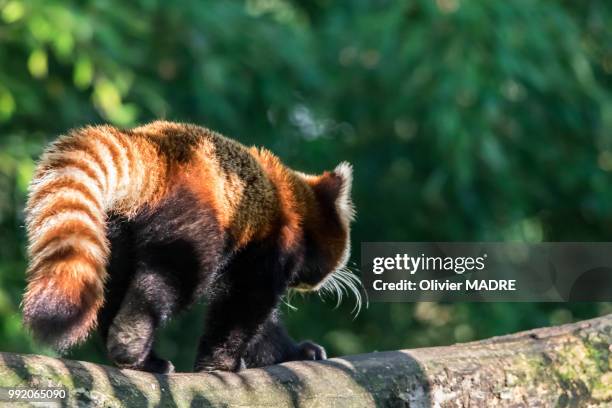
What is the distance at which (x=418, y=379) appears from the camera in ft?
12.8

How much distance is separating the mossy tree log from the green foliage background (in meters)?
3.75

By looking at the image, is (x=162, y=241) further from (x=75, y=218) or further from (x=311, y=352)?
(x=311, y=352)

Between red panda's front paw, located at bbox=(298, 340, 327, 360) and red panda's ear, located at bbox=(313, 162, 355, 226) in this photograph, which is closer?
red panda's front paw, located at bbox=(298, 340, 327, 360)

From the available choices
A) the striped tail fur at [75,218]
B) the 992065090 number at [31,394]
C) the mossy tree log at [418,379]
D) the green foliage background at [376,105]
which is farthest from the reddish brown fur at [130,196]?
the green foliage background at [376,105]

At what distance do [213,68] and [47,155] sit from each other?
16.5 feet

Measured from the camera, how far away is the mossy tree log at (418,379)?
334 cm

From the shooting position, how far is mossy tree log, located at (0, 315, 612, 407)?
3342mm

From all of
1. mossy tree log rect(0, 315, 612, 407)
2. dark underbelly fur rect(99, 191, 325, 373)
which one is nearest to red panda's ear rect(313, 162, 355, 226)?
dark underbelly fur rect(99, 191, 325, 373)

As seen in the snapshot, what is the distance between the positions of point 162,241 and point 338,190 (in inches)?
49.9

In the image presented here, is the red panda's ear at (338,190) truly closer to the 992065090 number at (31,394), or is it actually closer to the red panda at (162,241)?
the red panda at (162,241)

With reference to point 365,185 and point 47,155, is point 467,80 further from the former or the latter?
point 47,155

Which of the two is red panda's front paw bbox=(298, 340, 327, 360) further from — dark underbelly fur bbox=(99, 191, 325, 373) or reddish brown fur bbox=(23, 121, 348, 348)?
dark underbelly fur bbox=(99, 191, 325, 373)

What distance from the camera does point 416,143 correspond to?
9930mm

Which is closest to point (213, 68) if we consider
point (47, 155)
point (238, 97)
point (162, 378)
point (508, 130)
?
point (238, 97)
